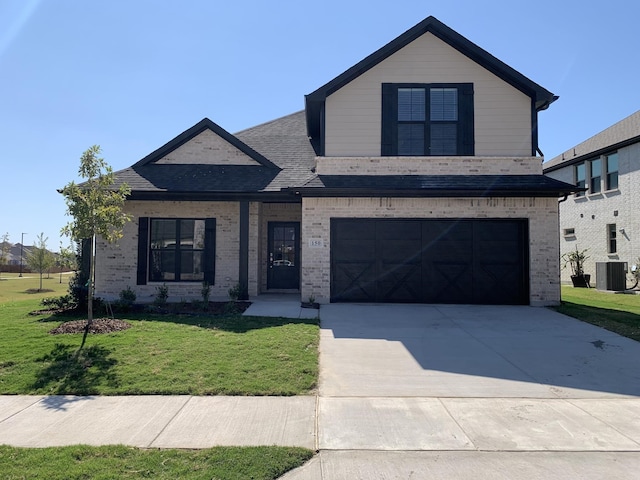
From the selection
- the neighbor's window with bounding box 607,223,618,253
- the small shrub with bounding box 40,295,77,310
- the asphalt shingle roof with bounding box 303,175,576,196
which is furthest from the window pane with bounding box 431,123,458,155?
the neighbor's window with bounding box 607,223,618,253

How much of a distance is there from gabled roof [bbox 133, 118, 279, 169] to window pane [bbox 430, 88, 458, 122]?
5373 millimetres

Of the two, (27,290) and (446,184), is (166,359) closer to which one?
(446,184)

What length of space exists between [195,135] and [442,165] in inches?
321

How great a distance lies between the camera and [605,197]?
64.3 ft

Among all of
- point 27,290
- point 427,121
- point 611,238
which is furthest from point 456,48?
point 27,290

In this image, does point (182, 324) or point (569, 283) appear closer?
point (182, 324)

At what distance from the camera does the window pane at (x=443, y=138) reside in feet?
40.1

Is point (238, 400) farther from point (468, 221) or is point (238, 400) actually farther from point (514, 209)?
point (514, 209)

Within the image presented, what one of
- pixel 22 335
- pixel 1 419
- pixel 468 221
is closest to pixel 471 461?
pixel 1 419

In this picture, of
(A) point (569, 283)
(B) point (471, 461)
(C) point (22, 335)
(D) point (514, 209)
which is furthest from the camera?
(A) point (569, 283)

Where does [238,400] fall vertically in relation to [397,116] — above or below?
below

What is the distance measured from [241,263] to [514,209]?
8.17 meters

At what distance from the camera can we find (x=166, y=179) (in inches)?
501

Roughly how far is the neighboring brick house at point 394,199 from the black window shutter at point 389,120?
0.11 ft
